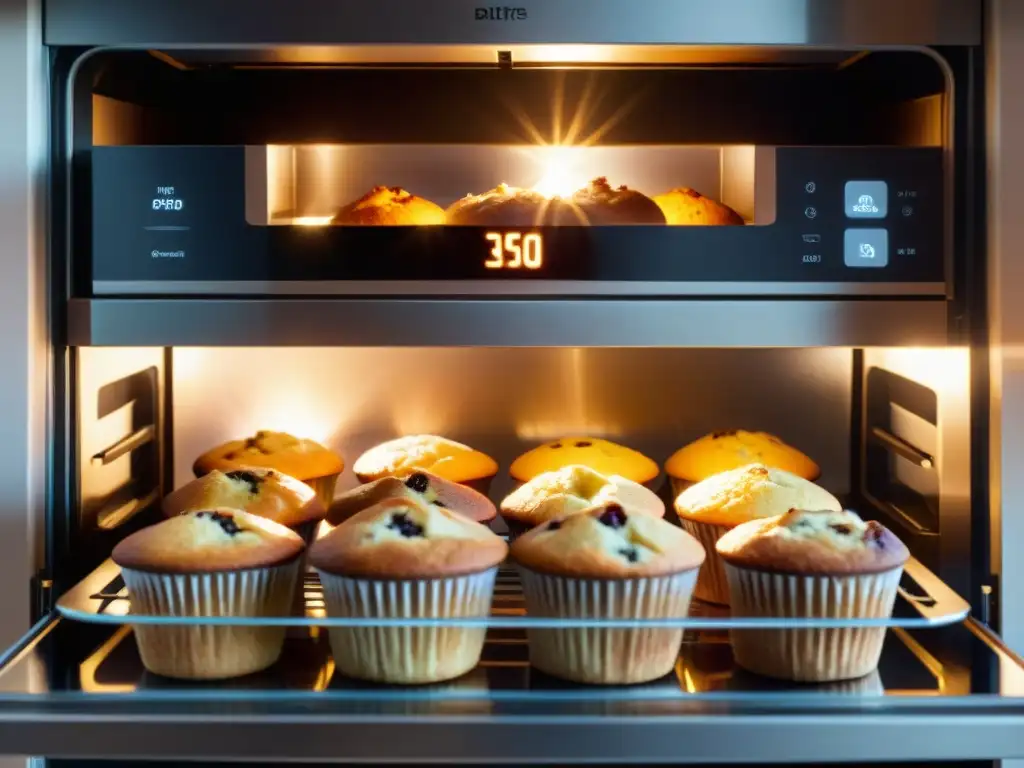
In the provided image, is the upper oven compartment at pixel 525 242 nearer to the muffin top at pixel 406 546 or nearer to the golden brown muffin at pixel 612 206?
the golden brown muffin at pixel 612 206

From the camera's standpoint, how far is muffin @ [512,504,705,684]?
1.11 meters

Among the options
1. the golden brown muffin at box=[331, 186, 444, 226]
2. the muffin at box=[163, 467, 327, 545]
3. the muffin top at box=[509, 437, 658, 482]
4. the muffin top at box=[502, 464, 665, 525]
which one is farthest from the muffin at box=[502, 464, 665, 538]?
the golden brown muffin at box=[331, 186, 444, 226]

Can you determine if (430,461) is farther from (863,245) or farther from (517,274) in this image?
(863,245)

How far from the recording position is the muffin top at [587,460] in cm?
155

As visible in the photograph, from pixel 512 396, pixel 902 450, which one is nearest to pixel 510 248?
pixel 512 396

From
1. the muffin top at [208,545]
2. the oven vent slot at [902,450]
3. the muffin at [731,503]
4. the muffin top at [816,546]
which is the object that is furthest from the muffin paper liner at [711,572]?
the muffin top at [208,545]

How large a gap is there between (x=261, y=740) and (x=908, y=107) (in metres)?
1.00

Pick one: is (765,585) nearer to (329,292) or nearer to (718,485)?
(718,485)

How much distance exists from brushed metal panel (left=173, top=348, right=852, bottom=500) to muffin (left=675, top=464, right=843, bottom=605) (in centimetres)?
29

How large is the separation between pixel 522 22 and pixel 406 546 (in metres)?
0.56

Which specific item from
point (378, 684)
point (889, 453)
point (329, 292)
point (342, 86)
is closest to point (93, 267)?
point (329, 292)

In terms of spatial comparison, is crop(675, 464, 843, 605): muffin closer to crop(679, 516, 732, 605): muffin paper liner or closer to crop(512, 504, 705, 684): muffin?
crop(679, 516, 732, 605): muffin paper liner

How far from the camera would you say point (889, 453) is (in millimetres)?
1609

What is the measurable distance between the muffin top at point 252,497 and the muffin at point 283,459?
0.11m
